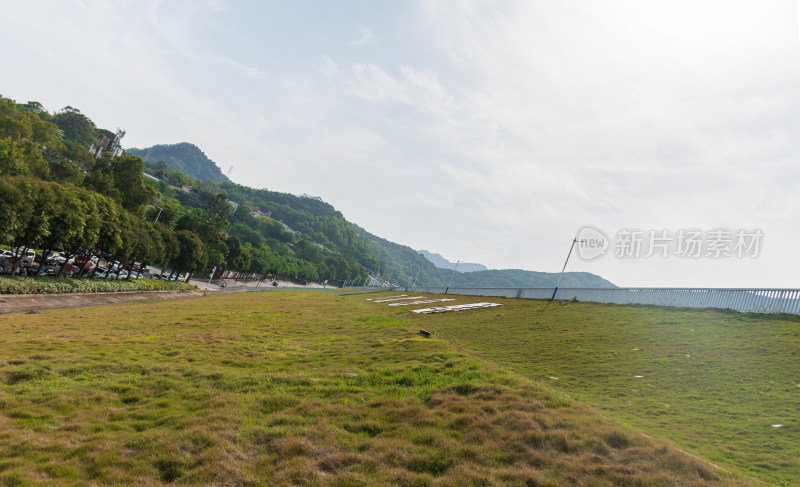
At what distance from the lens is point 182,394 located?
10.8 m

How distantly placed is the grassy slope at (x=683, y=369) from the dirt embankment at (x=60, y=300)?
31334 millimetres

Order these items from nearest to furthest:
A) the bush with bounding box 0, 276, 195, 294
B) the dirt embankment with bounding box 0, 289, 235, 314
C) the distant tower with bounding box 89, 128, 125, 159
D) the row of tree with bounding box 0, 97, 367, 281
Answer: the dirt embankment with bounding box 0, 289, 235, 314 < the bush with bounding box 0, 276, 195, 294 < the row of tree with bounding box 0, 97, 367, 281 < the distant tower with bounding box 89, 128, 125, 159

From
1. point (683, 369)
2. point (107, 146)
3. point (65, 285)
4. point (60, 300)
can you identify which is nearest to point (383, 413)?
point (683, 369)

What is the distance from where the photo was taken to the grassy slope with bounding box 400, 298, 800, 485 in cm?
830

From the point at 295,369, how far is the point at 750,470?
11793 mm

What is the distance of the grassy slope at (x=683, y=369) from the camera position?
327 inches

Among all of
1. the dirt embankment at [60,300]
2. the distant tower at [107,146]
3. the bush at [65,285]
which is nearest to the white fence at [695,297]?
the dirt embankment at [60,300]

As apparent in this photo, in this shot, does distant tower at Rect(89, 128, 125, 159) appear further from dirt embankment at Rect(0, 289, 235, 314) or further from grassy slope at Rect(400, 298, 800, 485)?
grassy slope at Rect(400, 298, 800, 485)

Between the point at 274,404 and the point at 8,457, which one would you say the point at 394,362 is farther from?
the point at 8,457

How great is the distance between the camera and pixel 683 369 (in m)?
13.5

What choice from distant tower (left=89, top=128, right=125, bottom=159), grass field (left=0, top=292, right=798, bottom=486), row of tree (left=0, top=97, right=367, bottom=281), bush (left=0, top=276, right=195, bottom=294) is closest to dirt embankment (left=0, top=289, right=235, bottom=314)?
bush (left=0, top=276, right=195, bottom=294)

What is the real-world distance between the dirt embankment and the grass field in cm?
1675

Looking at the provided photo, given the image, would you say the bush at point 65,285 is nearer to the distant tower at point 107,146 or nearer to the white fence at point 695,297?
the white fence at point 695,297

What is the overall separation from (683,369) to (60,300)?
45580mm
